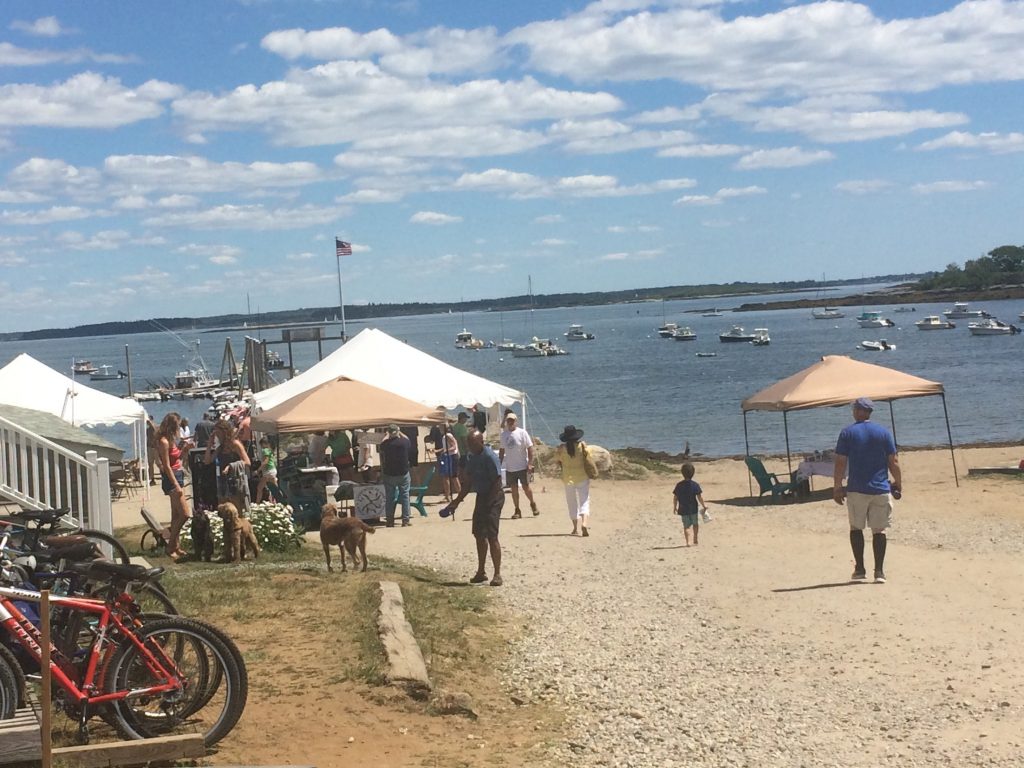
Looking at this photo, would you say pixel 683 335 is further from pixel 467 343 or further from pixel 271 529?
pixel 271 529

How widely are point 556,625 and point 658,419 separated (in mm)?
41742

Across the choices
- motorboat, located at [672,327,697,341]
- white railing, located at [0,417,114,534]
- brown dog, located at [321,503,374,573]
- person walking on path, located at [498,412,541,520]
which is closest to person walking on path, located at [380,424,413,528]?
person walking on path, located at [498,412,541,520]

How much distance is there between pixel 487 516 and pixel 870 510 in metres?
3.66

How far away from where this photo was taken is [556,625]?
1019 cm

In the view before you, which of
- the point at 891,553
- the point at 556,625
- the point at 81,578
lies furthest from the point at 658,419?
the point at 81,578

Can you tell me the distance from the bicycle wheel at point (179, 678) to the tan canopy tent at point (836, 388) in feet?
48.6

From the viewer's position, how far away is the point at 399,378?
21.4m

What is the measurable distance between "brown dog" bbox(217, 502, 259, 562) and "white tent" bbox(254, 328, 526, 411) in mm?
8271

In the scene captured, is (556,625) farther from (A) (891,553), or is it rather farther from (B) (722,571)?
(A) (891,553)

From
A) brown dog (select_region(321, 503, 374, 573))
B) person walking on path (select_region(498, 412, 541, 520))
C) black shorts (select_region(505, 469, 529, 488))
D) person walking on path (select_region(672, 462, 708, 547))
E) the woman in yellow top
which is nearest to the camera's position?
brown dog (select_region(321, 503, 374, 573))

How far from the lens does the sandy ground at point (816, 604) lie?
7.04m

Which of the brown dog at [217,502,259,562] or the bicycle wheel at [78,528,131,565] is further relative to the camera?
the brown dog at [217,502,259,562]

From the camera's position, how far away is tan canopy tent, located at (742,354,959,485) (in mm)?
19500

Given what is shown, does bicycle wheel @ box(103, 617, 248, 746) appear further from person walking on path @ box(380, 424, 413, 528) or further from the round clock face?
person walking on path @ box(380, 424, 413, 528)
